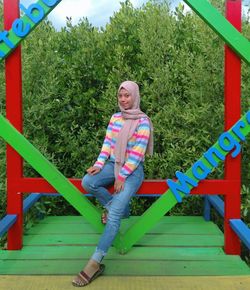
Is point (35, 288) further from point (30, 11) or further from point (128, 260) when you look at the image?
point (30, 11)

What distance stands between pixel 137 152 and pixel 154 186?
0.37 meters

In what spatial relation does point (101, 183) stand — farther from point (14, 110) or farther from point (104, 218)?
point (14, 110)

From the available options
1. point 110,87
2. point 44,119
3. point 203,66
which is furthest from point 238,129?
point 44,119

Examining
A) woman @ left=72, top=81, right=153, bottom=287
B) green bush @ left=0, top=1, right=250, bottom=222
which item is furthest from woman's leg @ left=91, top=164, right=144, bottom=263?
green bush @ left=0, top=1, right=250, bottom=222

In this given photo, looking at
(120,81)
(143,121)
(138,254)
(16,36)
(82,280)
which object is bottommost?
(138,254)

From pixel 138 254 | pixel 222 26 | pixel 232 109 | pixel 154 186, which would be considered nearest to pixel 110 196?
pixel 154 186

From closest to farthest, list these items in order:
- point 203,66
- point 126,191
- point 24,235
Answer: point 126,191, point 24,235, point 203,66

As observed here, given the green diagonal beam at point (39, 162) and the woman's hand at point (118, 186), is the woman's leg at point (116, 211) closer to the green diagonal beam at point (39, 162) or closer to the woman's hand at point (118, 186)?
the woman's hand at point (118, 186)

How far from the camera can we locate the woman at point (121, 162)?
353cm

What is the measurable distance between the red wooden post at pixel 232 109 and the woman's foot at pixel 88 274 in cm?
114

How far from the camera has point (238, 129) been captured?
3.67 metres

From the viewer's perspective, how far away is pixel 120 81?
5.54 m

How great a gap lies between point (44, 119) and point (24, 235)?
156cm

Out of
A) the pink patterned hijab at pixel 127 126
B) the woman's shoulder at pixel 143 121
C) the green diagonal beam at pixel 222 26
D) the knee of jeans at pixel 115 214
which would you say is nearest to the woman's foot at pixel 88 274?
the knee of jeans at pixel 115 214
